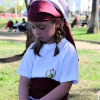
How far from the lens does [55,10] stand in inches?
80.7

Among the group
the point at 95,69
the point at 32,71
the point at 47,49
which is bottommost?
the point at 95,69

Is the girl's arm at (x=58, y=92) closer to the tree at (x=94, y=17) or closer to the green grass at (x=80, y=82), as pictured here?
the green grass at (x=80, y=82)

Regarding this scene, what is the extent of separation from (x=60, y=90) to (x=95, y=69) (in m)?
4.63

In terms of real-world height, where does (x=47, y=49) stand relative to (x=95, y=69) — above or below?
above

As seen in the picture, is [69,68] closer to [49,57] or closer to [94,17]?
[49,57]

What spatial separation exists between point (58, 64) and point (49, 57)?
9cm

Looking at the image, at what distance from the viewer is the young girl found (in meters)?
2.04

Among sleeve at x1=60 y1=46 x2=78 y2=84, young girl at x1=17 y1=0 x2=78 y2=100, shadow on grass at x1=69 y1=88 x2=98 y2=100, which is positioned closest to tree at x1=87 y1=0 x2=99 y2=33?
shadow on grass at x1=69 y1=88 x2=98 y2=100

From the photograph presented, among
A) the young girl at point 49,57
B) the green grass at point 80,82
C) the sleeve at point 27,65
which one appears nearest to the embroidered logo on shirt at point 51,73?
the young girl at point 49,57

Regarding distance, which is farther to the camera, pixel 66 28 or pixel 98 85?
pixel 98 85

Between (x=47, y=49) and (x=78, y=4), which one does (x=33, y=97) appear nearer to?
(x=47, y=49)

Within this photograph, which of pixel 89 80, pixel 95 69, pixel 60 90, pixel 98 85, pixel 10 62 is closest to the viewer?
pixel 60 90

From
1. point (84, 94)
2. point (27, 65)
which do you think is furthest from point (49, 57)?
point (84, 94)

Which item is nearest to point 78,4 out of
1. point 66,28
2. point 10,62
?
point 10,62
